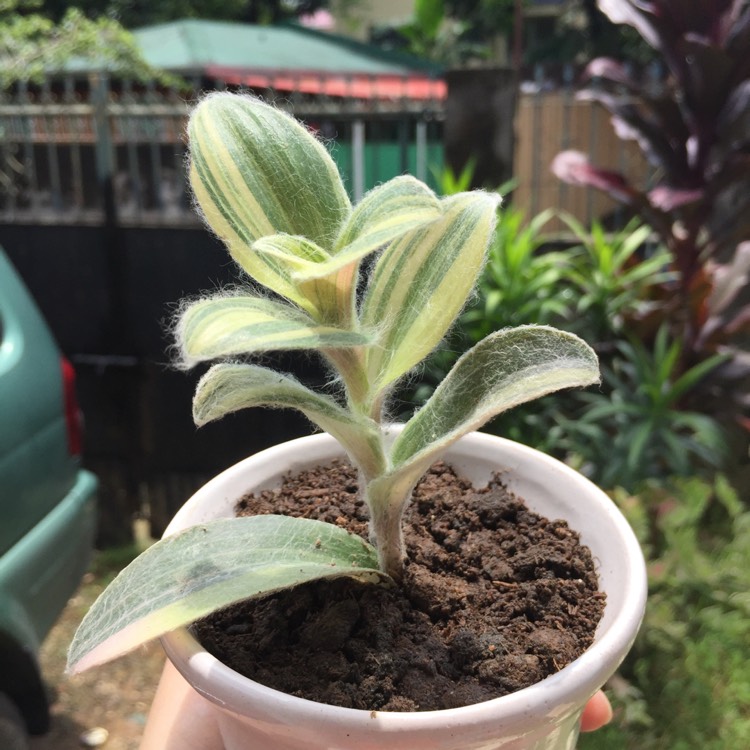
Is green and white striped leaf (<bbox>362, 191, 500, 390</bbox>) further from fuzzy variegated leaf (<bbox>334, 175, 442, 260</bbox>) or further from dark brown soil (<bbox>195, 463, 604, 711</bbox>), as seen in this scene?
dark brown soil (<bbox>195, 463, 604, 711</bbox>)

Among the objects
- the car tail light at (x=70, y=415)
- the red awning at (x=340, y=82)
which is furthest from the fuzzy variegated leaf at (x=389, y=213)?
the red awning at (x=340, y=82)

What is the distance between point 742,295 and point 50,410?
198 cm

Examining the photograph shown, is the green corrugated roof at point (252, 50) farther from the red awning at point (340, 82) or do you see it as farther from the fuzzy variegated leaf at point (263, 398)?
the fuzzy variegated leaf at point (263, 398)

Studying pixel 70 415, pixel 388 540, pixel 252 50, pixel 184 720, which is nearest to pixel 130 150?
pixel 70 415

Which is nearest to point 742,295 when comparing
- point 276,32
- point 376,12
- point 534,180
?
point 534,180

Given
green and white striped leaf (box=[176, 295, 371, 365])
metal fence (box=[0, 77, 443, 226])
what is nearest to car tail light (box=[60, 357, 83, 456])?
metal fence (box=[0, 77, 443, 226])

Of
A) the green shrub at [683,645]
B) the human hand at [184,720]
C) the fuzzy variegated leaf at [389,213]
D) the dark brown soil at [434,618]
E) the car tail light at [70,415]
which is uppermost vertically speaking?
the fuzzy variegated leaf at [389,213]

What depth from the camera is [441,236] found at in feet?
1.80

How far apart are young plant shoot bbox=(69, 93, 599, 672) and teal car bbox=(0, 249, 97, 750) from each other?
1.16 m

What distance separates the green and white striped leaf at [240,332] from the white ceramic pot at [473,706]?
0.22 meters

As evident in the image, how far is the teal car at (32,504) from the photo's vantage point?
4.95 feet

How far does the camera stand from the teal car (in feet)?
4.95

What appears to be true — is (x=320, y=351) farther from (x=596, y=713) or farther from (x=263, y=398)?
(x=596, y=713)

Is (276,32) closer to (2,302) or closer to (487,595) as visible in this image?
(2,302)
